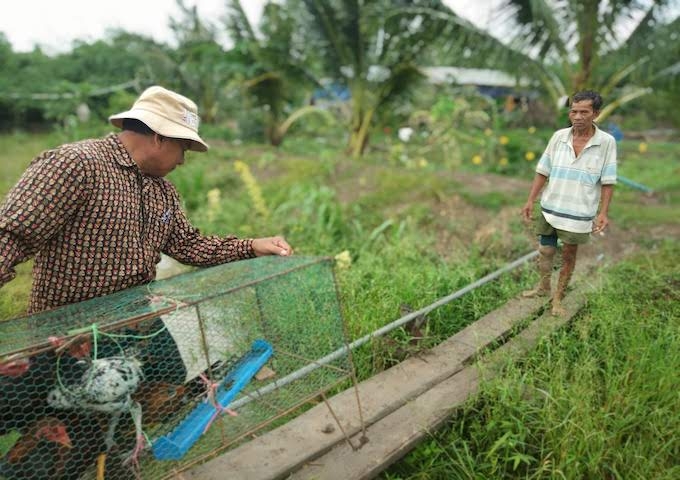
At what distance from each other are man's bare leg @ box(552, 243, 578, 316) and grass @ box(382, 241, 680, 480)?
0.40m

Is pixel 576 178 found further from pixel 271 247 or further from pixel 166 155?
pixel 166 155

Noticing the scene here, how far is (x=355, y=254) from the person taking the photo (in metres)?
4.95

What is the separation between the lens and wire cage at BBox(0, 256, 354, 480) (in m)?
1.48

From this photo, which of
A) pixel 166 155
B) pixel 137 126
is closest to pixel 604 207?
pixel 166 155

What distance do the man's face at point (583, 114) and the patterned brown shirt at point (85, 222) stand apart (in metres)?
2.19

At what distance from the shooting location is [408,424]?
2334 mm

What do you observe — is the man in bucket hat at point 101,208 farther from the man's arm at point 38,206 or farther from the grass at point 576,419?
the grass at point 576,419

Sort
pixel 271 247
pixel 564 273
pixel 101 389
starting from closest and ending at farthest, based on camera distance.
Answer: pixel 101 389
pixel 271 247
pixel 564 273

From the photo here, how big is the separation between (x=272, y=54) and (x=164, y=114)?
25.1 ft

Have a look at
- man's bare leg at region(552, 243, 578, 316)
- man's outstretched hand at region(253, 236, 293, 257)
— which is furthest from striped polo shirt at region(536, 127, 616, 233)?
man's outstretched hand at region(253, 236, 293, 257)

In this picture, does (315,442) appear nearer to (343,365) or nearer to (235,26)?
(343,365)

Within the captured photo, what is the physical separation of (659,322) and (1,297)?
389 centimetres

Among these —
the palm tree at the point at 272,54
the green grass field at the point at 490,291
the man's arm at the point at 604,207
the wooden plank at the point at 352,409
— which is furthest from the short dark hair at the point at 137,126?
the palm tree at the point at 272,54

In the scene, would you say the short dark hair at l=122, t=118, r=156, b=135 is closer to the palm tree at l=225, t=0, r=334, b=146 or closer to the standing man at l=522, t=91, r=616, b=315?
the standing man at l=522, t=91, r=616, b=315
